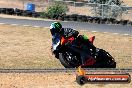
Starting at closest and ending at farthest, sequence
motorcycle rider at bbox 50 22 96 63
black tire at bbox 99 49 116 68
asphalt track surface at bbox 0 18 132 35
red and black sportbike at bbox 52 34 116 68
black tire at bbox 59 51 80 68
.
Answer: motorcycle rider at bbox 50 22 96 63 < red and black sportbike at bbox 52 34 116 68 < black tire at bbox 59 51 80 68 < black tire at bbox 99 49 116 68 < asphalt track surface at bbox 0 18 132 35

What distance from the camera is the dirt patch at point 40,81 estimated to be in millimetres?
12797

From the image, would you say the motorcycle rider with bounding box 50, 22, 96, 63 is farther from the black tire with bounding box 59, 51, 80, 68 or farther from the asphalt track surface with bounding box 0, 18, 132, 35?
the asphalt track surface with bounding box 0, 18, 132, 35

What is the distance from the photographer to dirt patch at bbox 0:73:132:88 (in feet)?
42.0

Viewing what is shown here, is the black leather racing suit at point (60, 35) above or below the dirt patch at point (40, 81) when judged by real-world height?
above

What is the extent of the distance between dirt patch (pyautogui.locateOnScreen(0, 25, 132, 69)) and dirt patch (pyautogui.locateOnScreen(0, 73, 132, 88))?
13.0 ft

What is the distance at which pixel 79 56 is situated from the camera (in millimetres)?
13195

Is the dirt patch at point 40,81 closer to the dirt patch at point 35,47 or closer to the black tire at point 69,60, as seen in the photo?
the black tire at point 69,60

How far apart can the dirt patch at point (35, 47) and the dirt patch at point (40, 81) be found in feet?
13.0

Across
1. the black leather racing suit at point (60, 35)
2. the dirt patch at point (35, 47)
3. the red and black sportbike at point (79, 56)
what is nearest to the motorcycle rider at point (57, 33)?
the black leather racing suit at point (60, 35)

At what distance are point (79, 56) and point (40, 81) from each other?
59.2 inches

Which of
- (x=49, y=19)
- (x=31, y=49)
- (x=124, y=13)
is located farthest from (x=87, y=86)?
(x=124, y=13)

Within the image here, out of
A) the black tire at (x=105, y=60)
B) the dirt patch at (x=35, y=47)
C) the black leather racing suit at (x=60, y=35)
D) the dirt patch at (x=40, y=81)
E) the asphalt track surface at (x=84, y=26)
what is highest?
the black leather racing suit at (x=60, y=35)

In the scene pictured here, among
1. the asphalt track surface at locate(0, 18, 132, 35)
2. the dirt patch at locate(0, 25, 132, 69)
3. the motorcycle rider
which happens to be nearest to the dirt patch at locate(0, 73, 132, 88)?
the motorcycle rider

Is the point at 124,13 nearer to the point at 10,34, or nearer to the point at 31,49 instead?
the point at 10,34
